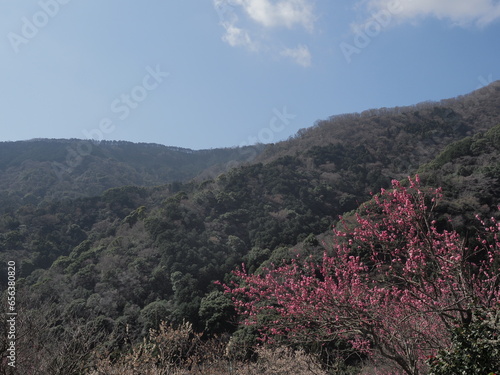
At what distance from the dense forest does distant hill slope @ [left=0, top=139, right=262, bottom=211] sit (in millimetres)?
526

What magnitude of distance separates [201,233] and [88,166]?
38.7m

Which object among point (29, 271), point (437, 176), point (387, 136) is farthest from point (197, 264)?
point (387, 136)

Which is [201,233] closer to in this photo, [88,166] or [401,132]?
[401,132]

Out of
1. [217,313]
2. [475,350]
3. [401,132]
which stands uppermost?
[401,132]

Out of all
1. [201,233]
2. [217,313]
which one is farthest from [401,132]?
[217,313]

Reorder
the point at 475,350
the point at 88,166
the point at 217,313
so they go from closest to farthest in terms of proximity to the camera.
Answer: the point at 475,350
the point at 217,313
the point at 88,166

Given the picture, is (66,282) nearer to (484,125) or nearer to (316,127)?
(316,127)

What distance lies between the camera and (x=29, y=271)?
25.4 m

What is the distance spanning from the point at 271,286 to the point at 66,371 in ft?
17.7

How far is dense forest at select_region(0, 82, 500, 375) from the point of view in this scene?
38.0ft

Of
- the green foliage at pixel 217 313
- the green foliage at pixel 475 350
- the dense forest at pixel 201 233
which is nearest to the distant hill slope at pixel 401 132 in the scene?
the dense forest at pixel 201 233

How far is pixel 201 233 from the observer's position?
27.5 metres

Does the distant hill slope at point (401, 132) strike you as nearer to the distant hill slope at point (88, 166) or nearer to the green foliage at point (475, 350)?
the distant hill slope at point (88, 166)

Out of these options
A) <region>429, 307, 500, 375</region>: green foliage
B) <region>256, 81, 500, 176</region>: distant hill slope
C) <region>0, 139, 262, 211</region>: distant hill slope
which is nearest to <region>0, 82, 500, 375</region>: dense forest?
<region>256, 81, 500, 176</region>: distant hill slope
